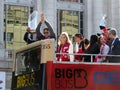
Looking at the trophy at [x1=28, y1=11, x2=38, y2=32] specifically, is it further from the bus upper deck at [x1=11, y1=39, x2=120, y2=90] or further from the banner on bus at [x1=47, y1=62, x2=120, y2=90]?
the banner on bus at [x1=47, y1=62, x2=120, y2=90]

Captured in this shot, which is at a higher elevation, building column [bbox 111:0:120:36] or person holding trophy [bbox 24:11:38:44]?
building column [bbox 111:0:120:36]

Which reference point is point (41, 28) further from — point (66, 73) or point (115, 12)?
point (115, 12)

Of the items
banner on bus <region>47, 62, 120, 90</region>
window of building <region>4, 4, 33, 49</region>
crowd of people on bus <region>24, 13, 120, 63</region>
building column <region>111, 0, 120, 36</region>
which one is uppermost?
building column <region>111, 0, 120, 36</region>

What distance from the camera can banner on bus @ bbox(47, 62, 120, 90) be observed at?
9.74 meters

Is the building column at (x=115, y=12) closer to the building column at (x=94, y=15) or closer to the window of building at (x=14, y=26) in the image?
the building column at (x=94, y=15)

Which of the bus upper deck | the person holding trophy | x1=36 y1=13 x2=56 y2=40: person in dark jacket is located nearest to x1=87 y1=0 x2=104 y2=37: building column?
the person holding trophy

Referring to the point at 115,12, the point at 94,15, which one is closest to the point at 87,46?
the point at 94,15

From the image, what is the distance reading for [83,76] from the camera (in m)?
9.91

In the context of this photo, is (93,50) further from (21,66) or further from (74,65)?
(21,66)

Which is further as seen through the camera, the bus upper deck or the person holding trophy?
the person holding trophy

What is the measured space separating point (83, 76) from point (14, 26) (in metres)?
25.2

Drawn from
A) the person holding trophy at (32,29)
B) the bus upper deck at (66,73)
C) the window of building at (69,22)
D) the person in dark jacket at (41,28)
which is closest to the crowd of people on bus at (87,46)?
the person in dark jacket at (41,28)

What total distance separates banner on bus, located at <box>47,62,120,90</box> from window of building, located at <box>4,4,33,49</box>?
968 inches

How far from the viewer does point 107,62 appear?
10062mm
